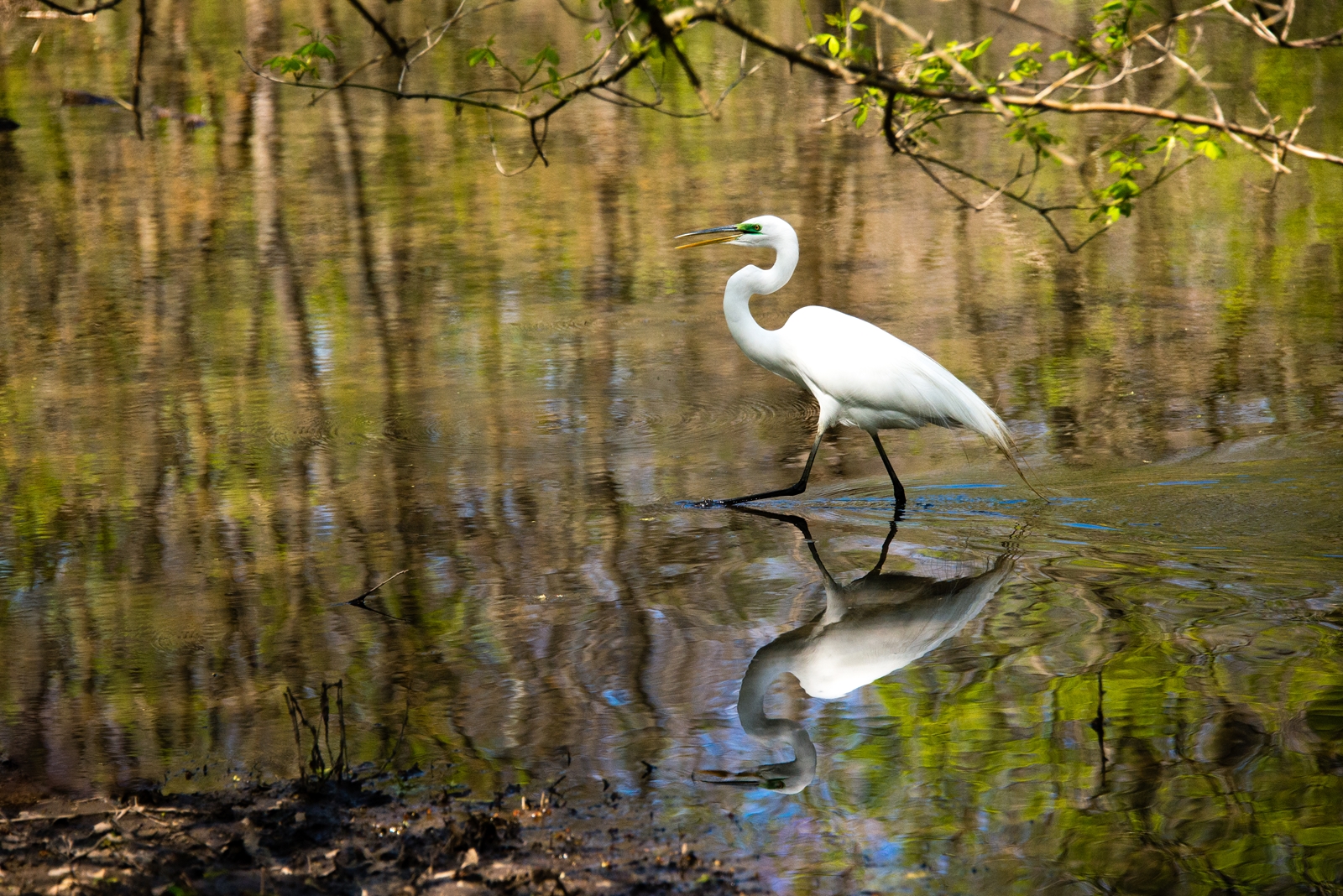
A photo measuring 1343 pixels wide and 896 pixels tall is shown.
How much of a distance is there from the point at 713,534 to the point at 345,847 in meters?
2.77

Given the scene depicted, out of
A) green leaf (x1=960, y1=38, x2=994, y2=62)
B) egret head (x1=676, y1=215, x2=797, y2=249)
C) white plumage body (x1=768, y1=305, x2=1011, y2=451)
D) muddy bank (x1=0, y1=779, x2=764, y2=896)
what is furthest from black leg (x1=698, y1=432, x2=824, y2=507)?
muddy bank (x1=0, y1=779, x2=764, y2=896)

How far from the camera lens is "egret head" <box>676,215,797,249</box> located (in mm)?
6461

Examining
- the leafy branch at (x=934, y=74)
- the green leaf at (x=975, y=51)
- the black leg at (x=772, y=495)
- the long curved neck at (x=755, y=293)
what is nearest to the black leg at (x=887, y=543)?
the black leg at (x=772, y=495)

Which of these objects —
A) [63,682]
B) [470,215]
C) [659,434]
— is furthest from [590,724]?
[470,215]

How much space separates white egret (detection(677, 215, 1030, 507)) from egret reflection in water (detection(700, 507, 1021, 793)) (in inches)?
24.7

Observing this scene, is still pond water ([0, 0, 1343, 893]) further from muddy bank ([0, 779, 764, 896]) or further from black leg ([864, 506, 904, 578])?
muddy bank ([0, 779, 764, 896])

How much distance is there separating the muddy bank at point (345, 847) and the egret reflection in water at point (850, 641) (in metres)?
0.53

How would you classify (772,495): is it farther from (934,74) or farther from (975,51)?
(934,74)

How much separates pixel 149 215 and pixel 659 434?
309 inches

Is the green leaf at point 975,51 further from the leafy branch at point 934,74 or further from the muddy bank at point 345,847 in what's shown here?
the muddy bank at point 345,847

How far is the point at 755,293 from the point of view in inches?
258

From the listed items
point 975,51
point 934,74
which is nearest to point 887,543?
point 975,51

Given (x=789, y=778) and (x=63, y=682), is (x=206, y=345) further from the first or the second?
(x=789, y=778)

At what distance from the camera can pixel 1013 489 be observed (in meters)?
6.17
